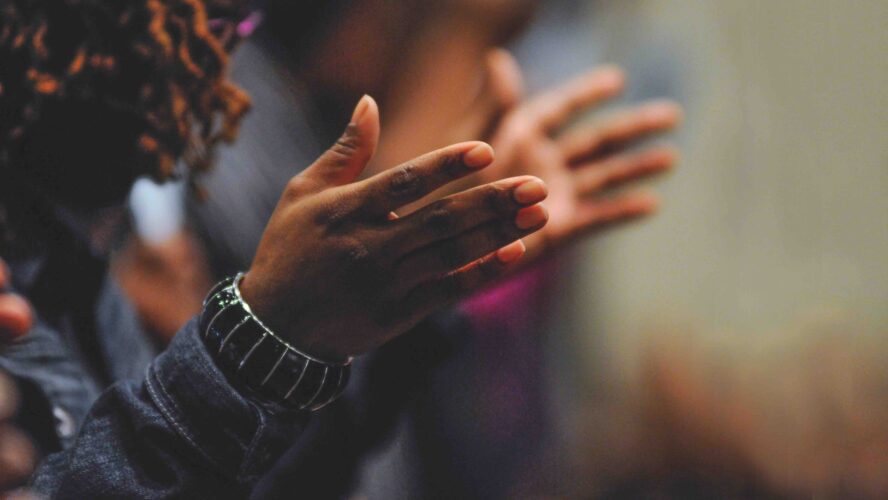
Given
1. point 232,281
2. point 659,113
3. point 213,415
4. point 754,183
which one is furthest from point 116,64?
point 754,183

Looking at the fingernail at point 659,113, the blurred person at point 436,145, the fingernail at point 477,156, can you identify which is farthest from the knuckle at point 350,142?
the fingernail at point 659,113

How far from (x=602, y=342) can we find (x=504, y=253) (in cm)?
160

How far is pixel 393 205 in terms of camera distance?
732mm

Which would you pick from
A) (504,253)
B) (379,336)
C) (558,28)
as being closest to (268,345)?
(379,336)

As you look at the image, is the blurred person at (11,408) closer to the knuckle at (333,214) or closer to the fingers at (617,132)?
the knuckle at (333,214)

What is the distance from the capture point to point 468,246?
74 centimetres

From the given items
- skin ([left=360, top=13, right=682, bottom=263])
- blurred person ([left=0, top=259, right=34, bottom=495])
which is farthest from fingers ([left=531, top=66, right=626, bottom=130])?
blurred person ([left=0, top=259, right=34, bottom=495])

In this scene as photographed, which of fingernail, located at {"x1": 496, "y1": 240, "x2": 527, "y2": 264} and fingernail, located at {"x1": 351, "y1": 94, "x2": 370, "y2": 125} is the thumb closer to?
fingernail, located at {"x1": 351, "y1": 94, "x2": 370, "y2": 125}

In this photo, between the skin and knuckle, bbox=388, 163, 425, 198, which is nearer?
knuckle, bbox=388, 163, 425, 198

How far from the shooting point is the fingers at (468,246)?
0.74 metres

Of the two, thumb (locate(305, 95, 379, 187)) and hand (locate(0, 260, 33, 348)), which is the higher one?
thumb (locate(305, 95, 379, 187))

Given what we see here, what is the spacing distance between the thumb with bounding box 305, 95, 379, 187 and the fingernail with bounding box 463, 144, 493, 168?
0.10 m

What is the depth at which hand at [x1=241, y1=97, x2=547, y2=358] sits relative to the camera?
28.6 inches

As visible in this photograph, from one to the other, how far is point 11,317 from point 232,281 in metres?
0.20
